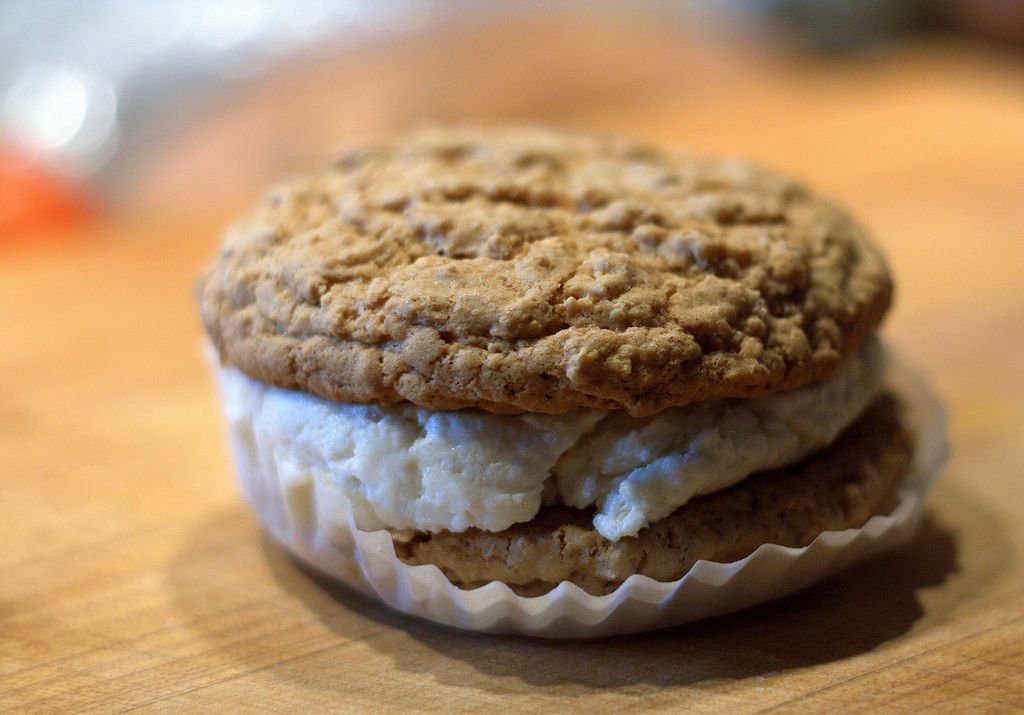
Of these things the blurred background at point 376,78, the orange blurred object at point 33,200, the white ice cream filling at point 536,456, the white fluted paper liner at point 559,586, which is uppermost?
the blurred background at point 376,78

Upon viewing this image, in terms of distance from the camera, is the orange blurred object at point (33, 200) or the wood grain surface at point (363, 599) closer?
A: the wood grain surface at point (363, 599)

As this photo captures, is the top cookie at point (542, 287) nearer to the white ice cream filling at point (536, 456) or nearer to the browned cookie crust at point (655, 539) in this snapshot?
the white ice cream filling at point (536, 456)

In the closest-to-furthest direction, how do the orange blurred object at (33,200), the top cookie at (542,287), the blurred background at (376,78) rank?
the top cookie at (542,287)
the orange blurred object at (33,200)
the blurred background at (376,78)

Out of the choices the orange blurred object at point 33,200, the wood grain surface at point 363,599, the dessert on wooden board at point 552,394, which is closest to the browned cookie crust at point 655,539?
the dessert on wooden board at point 552,394

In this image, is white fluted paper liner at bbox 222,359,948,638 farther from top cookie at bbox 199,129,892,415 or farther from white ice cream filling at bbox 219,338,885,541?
top cookie at bbox 199,129,892,415

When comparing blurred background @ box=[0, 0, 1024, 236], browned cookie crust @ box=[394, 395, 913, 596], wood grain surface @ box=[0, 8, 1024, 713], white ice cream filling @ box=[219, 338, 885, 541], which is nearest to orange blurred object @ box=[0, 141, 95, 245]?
blurred background @ box=[0, 0, 1024, 236]

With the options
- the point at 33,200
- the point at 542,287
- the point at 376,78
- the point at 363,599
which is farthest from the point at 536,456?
the point at 376,78

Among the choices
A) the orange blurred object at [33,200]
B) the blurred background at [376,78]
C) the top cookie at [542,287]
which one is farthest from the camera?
the blurred background at [376,78]
